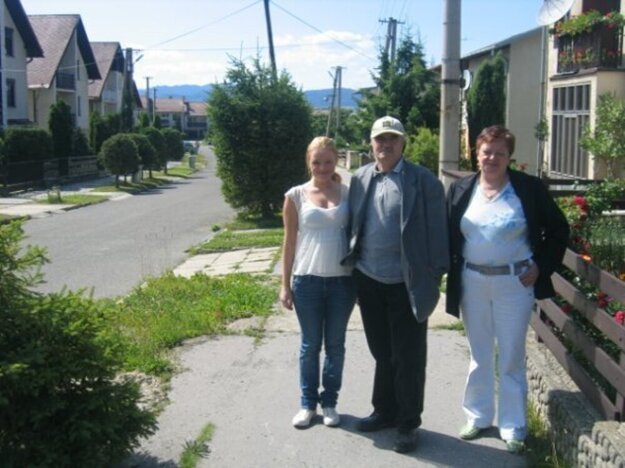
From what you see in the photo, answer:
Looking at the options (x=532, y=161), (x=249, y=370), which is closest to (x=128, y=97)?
(x=532, y=161)

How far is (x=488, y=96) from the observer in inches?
958

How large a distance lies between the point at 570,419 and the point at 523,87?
76.3 feet

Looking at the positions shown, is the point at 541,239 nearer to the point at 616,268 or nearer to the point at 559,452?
the point at 559,452

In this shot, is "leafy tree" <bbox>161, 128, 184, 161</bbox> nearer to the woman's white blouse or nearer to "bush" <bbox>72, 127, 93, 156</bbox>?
"bush" <bbox>72, 127, 93, 156</bbox>

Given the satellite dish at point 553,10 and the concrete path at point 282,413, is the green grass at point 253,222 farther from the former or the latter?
the concrete path at point 282,413

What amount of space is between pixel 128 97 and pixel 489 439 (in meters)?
51.6

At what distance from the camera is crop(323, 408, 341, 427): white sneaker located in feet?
16.2

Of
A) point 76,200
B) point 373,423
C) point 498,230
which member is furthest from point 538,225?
point 76,200

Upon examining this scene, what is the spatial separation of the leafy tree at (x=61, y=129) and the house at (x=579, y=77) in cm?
2711

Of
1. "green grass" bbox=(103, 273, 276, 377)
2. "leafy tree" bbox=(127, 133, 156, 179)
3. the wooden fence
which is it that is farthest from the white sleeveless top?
"leafy tree" bbox=(127, 133, 156, 179)

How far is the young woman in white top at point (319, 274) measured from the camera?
476cm

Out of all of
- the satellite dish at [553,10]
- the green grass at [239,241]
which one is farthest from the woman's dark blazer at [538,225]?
the satellite dish at [553,10]

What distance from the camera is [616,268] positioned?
562cm

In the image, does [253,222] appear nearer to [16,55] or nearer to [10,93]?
[10,93]
